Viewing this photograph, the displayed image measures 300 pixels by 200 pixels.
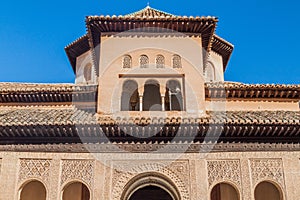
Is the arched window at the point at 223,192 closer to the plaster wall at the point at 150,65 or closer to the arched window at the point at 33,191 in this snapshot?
the plaster wall at the point at 150,65

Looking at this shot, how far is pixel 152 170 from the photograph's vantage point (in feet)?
29.8

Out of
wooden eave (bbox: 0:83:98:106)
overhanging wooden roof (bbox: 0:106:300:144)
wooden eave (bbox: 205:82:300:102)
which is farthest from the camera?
wooden eave (bbox: 205:82:300:102)

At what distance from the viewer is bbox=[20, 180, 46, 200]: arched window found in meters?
10.6

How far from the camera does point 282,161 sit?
9.23m

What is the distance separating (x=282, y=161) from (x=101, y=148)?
4.41m

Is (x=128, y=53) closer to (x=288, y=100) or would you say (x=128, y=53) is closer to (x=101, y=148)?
(x=101, y=148)

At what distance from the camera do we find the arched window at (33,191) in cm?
1062

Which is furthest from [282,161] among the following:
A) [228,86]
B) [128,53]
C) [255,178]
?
[128,53]

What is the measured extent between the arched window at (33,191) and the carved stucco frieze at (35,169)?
Result: 162 cm

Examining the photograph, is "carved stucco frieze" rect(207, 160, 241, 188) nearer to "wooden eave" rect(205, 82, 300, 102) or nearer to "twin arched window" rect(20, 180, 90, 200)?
"wooden eave" rect(205, 82, 300, 102)

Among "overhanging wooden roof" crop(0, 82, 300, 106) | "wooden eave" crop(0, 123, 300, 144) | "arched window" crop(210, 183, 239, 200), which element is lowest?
→ "arched window" crop(210, 183, 239, 200)

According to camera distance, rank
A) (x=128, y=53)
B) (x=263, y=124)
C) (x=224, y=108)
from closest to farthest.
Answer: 1. (x=263, y=124)
2. (x=128, y=53)
3. (x=224, y=108)

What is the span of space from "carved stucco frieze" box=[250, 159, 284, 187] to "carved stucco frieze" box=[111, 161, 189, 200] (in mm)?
1624

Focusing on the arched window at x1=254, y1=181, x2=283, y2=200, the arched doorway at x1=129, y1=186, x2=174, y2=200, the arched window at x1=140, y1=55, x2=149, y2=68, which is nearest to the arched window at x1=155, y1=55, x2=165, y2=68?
the arched window at x1=140, y1=55, x2=149, y2=68
